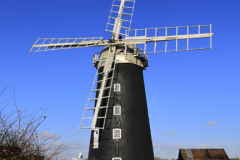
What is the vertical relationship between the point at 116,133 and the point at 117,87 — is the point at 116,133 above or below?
below

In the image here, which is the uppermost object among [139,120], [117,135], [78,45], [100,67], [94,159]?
[78,45]

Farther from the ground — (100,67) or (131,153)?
(100,67)

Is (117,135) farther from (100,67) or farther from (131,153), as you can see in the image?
(100,67)

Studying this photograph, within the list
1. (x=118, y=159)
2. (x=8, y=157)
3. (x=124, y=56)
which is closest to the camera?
(x=8, y=157)

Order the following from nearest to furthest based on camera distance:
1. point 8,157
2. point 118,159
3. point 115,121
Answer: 1. point 8,157
2. point 118,159
3. point 115,121

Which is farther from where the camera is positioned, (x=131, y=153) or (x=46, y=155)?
(x=131, y=153)

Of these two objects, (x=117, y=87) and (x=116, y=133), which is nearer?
(x=116, y=133)

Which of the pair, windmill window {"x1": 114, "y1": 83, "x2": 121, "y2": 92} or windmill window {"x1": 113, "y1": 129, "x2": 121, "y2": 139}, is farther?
windmill window {"x1": 114, "y1": 83, "x2": 121, "y2": 92}

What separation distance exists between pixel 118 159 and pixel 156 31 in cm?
1147

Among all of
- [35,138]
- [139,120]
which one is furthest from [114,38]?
[35,138]

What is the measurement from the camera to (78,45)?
22.8m

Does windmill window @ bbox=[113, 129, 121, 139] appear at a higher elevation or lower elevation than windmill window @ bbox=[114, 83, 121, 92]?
lower

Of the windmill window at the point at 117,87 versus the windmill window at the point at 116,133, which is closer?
the windmill window at the point at 116,133

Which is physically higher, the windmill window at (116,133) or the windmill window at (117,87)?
the windmill window at (117,87)
